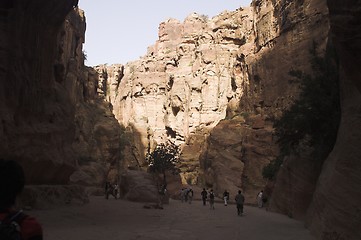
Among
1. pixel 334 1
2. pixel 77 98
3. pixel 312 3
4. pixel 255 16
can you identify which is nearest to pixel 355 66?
pixel 334 1

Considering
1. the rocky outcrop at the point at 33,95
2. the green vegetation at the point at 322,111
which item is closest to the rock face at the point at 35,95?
the rocky outcrop at the point at 33,95

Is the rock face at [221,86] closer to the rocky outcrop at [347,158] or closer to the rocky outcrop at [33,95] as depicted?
the rocky outcrop at [33,95]

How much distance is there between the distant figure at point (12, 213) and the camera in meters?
2.18

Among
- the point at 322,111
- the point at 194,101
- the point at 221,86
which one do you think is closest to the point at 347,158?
the point at 322,111

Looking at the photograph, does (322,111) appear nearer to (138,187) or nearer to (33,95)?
(33,95)

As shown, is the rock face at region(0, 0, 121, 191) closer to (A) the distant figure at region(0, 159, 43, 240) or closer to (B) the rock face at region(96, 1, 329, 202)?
(A) the distant figure at region(0, 159, 43, 240)

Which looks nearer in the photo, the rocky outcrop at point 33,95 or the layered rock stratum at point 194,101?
the layered rock stratum at point 194,101

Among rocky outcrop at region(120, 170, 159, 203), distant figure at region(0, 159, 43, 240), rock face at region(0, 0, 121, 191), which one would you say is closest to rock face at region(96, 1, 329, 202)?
rocky outcrop at region(120, 170, 159, 203)

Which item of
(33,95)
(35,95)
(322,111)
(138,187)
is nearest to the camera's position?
(322,111)

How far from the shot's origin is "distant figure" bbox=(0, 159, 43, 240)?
2.18 m

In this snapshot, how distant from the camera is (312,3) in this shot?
1772 inches

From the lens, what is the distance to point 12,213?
2328 millimetres

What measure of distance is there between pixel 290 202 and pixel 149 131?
6260 cm

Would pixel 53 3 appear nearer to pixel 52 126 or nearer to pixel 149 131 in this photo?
pixel 52 126
